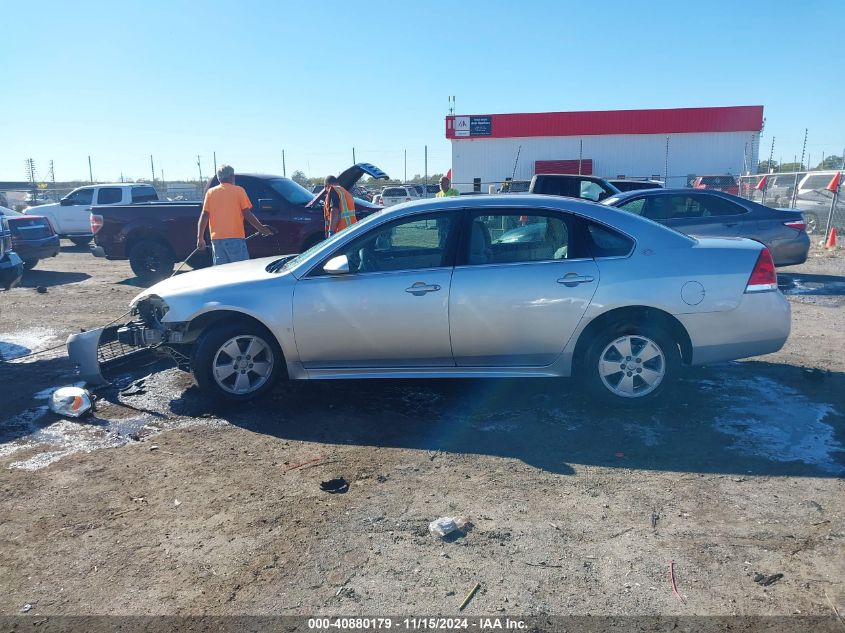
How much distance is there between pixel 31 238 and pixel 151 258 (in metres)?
3.38

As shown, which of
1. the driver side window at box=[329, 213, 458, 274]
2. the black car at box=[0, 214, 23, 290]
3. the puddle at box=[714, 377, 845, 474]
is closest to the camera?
the puddle at box=[714, 377, 845, 474]

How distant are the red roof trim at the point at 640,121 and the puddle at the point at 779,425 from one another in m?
34.9

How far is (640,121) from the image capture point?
37594 mm

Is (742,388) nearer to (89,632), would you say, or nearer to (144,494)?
(144,494)

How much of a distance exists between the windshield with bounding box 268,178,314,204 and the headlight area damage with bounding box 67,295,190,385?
516 centimetres

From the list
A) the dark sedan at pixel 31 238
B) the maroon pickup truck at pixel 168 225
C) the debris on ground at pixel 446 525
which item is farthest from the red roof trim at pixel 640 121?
the debris on ground at pixel 446 525

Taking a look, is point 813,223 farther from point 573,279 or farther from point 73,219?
point 73,219

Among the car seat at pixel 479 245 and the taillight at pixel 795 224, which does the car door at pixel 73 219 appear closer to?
the car seat at pixel 479 245

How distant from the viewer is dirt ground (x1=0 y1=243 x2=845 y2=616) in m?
2.95

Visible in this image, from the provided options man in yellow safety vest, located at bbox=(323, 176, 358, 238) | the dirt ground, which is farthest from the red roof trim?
the dirt ground

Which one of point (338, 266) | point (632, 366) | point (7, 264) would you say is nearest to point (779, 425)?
point (632, 366)

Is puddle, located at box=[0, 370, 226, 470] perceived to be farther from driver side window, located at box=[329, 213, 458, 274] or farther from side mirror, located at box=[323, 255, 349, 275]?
driver side window, located at box=[329, 213, 458, 274]

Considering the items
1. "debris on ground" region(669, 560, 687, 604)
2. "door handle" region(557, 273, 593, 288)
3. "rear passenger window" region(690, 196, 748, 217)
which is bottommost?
"debris on ground" region(669, 560, 687, 604)

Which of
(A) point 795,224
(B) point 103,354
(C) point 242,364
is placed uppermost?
(A) point 795,224
